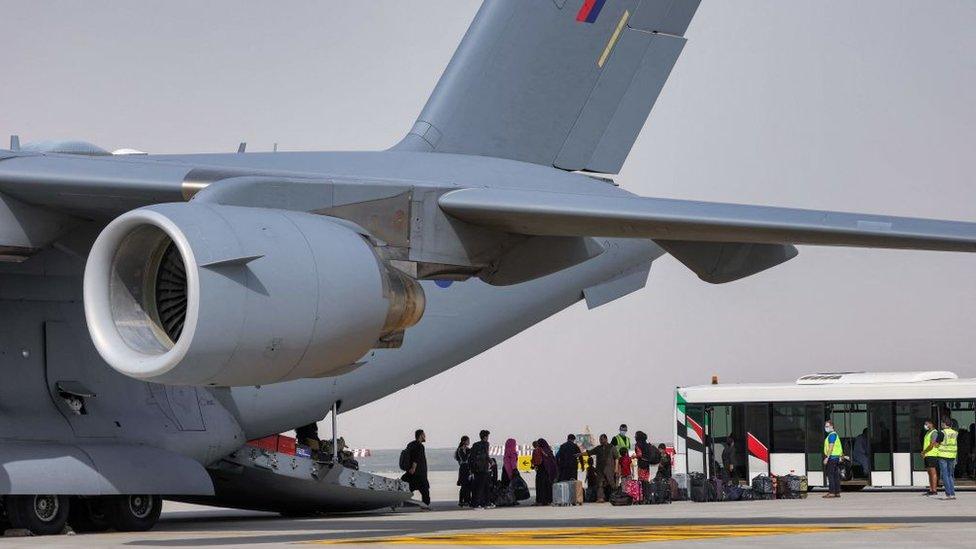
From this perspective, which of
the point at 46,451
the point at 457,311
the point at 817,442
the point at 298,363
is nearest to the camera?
the point at 298,363

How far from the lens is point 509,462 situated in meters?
21.9

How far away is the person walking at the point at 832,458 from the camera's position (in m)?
22.8

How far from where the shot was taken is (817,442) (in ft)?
84.7

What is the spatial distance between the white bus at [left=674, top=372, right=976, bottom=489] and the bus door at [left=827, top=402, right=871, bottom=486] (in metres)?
0.02

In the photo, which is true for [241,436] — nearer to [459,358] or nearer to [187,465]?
[187,465]

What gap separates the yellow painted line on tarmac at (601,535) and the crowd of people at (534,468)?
22.1 feet

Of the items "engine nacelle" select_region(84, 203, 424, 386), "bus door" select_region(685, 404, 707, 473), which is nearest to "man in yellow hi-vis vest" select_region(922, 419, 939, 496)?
"bus door" select_region(685, 404, 707, 473)

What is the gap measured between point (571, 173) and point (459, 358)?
2982 mm

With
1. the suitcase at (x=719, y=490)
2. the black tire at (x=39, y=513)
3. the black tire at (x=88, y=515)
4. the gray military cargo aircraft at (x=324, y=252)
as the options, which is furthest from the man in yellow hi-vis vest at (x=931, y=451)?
the black tire at (x=39, y=513)

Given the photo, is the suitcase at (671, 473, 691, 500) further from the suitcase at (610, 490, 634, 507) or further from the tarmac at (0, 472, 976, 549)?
the tarmac at (0, 472, 976, 549)

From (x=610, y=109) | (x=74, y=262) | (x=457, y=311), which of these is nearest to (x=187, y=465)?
(x=74, y=262)

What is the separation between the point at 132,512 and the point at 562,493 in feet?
27.6

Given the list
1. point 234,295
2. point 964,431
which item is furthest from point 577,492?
point 234,295

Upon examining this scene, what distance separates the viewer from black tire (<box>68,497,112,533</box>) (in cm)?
1398
